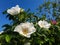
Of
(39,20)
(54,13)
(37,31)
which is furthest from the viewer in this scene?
(54,13)

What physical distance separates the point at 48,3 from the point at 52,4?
0.54ft

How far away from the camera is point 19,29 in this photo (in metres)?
2.54

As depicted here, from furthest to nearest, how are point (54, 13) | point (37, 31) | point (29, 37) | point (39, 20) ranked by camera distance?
point (54, 13) < point (39, 20) < point (37, 31) < point (29, 37)

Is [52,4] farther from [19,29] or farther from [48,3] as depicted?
[19,29]

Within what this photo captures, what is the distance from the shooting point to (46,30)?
9.05ft

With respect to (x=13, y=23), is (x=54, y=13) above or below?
above

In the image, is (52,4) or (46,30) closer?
(46,30)

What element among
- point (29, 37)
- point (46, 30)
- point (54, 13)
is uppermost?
point (54, 13)

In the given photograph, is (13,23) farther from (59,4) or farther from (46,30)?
(59,4)

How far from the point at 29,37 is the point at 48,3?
6371mm

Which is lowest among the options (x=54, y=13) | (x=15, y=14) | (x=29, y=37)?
(x=29, y=37)

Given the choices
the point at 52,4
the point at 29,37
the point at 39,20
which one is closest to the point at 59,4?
the point at 52,4

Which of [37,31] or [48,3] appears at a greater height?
[48,3]

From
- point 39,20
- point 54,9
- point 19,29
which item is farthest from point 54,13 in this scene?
point 19,29
